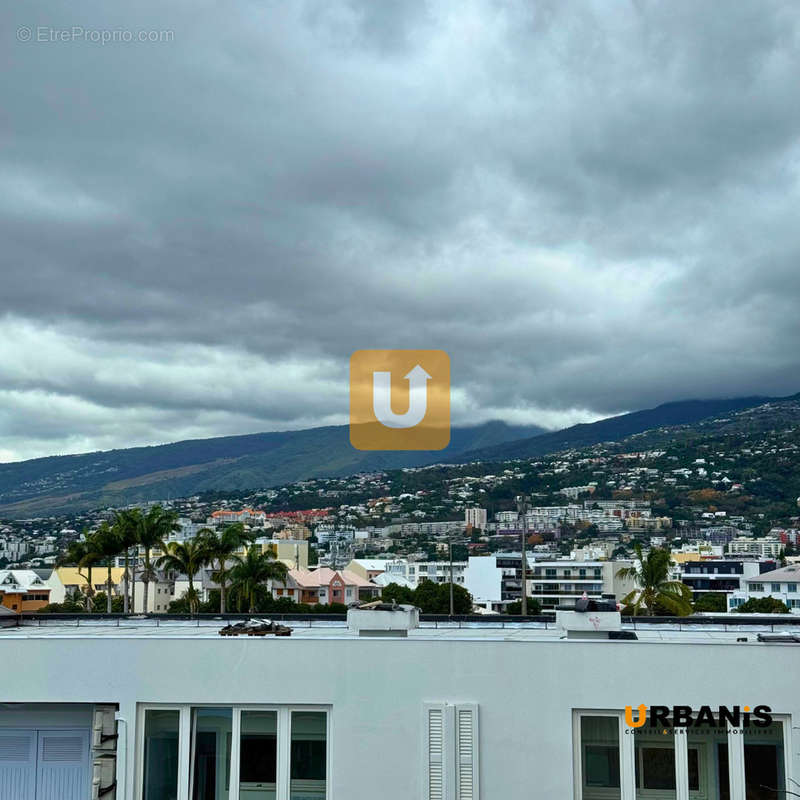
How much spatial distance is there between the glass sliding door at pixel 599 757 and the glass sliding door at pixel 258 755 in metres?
3.45

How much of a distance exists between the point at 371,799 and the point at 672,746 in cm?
336

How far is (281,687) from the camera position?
410 inches

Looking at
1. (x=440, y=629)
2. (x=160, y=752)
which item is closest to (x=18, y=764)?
(x=160, y=752)

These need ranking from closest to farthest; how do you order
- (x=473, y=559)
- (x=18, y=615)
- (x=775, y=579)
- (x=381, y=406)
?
(x=18, y=615)
(x=381, y=406)
(x=775, y=579)
(x=473, y=559)

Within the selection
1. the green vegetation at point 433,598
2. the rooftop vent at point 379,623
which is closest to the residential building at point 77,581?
the green vegetation at point 433,598

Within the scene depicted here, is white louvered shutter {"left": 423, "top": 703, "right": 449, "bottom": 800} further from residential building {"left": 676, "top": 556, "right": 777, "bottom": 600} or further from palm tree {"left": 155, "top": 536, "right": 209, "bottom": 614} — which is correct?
residential building {"left": 676, "top": 556, "right": 777, "bottom": 600}

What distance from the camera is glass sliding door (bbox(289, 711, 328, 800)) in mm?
10352

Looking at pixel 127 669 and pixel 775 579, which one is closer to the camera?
pixel 127 669

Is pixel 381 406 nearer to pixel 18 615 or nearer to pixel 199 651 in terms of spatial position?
pixel 18 615

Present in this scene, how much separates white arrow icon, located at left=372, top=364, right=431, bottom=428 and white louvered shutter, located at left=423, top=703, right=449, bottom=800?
37.7ft

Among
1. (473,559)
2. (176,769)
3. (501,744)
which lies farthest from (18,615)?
(473,559)

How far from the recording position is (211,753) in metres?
10.5

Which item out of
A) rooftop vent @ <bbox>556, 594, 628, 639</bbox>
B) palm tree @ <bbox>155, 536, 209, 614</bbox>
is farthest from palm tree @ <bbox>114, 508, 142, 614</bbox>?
rooftop vent @ <bbox>556, 594, 628, 639</bbox>

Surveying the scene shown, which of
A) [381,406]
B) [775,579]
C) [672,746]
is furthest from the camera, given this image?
[775,579]
